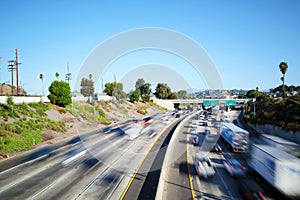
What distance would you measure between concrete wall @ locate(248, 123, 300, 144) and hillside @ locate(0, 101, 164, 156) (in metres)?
44.3

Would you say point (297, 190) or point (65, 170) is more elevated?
point (297, 190)

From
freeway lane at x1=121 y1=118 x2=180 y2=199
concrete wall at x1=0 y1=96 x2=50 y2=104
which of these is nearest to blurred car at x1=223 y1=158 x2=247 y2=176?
freeway lane at x1=121 y1=118 x2=180 y2=199

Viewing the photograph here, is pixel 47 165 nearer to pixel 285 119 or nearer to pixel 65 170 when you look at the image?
pixel 65 170

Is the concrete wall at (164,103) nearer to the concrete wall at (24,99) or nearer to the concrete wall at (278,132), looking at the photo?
the concrete wall at (278,132)

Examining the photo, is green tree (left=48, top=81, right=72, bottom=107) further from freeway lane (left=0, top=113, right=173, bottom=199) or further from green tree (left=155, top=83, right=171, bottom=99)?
green tree (left=155, top=83, right=171, bottom=99)

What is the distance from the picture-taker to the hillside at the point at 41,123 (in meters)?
36.1

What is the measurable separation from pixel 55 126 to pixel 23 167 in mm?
23196

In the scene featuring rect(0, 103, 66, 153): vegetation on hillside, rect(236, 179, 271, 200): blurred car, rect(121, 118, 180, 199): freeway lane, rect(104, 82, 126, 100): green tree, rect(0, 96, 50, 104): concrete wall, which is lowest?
rect(121, 118, 180, 199): freeway lane

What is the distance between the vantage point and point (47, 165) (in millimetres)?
26641

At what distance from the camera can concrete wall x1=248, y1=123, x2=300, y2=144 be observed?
43.4 m

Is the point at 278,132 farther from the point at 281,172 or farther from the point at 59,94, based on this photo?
the point at 59,94

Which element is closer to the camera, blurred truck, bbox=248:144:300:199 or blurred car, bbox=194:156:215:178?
blurred truck, bbox=248:144:300:199

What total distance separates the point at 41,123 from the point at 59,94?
1831 cm

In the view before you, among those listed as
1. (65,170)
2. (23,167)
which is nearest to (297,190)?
(65,170)
